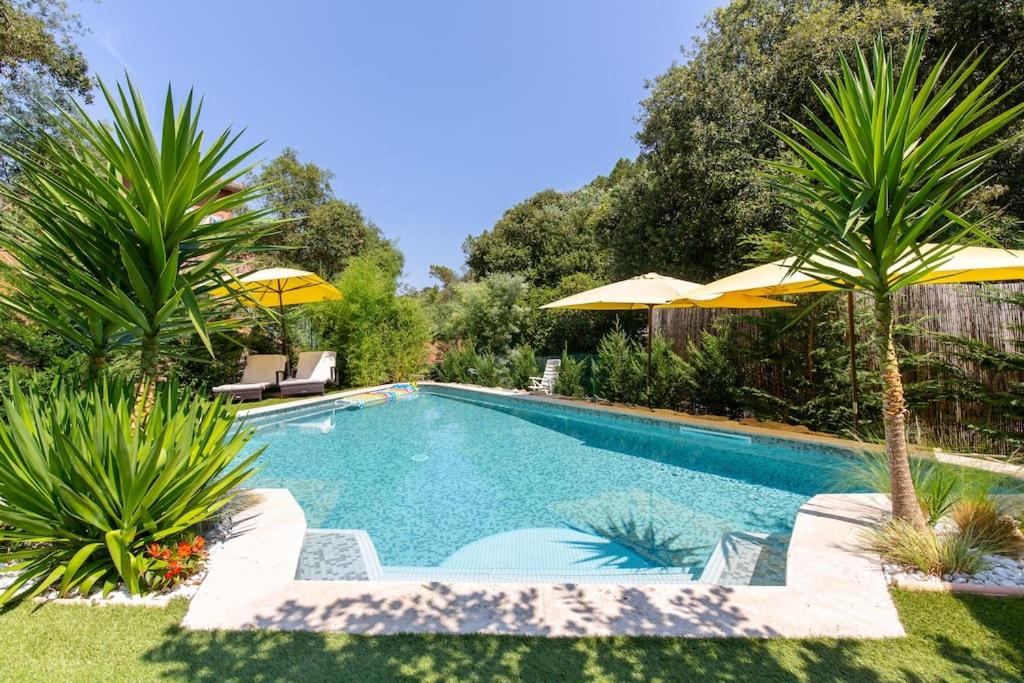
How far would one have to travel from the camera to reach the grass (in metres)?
2.12

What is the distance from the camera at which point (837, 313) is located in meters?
7.16

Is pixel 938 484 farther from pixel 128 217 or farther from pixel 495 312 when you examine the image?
pixel 495 312

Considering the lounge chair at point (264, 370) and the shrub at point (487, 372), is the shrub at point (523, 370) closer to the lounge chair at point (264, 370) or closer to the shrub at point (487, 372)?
the shrub at point (487, 372)

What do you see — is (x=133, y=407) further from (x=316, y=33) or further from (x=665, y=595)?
(x=316, y=33)

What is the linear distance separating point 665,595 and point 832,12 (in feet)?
49.0

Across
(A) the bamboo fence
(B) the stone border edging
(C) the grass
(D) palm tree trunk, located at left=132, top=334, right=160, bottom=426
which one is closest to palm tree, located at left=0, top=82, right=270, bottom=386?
(D) palm tree trunk, located at left=132, top=334, right=160, bottom=426

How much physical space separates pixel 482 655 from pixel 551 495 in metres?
3.38

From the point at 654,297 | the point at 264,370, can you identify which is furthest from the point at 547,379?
the point at 264,370

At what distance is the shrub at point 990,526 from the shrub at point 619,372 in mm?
6758

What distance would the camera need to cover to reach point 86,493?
2.86m

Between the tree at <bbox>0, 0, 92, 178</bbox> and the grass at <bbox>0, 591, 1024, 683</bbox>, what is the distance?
14.1m

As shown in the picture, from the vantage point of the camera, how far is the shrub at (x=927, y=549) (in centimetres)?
297

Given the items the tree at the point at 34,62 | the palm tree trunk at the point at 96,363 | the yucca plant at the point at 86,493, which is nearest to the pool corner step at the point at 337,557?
the yucca plant at the point at 86,493

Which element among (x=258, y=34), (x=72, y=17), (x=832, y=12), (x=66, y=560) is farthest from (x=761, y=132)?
(x=72, y=17)
